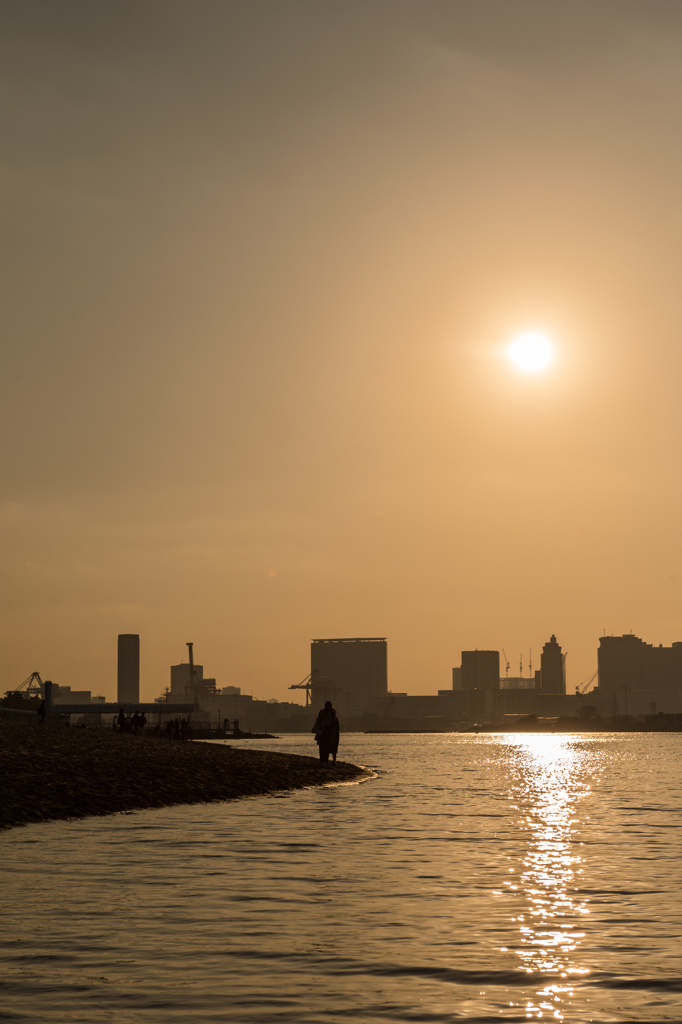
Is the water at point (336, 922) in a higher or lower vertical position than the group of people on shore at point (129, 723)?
higher

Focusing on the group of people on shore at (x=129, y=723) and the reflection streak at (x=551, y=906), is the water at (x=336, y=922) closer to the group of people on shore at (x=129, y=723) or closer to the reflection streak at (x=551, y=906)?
the reflection streak at (x=551, y=906)

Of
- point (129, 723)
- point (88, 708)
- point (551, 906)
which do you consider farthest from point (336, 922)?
point (88, 708)

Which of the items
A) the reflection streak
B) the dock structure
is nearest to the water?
the reflection streak

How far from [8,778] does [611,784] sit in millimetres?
30319

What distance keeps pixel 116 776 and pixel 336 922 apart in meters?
22.4

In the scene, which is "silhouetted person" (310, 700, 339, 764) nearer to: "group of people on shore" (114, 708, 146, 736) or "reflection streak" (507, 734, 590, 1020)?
"reflection streak" (507, 734, 590, 1020)

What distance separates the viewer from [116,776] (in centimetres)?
3559

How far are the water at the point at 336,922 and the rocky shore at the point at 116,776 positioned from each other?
2161mm

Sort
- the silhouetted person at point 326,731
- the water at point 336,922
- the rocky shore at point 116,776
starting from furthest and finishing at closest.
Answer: the silhouetted person at point 326,731
the rocky shore at point 116,776
the water at point 336,922

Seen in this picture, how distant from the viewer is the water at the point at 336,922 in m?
10.3

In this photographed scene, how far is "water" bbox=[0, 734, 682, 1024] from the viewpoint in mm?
10273

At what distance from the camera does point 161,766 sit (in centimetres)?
4038

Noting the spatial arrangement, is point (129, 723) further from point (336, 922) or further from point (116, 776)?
point (336, 922)

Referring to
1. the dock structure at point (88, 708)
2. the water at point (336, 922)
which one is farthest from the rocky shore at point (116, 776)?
the dock structure at point (88, 708)
